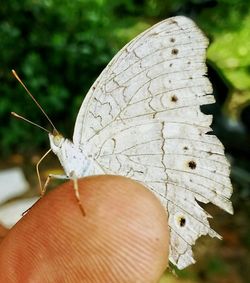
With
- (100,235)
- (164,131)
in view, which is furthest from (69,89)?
(100,235)

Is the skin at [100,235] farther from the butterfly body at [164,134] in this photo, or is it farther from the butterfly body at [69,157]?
the butterfly body at [164,134]

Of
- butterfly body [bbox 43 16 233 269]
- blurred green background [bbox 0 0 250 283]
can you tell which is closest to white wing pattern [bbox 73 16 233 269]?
butterfly body [bbox 43 16 233 269]

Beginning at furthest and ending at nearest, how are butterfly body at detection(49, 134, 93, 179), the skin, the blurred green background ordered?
the blurred green background < butterfly body at detection(49, 134, 93, 179) < the skin

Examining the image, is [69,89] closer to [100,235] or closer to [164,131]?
[164,131]

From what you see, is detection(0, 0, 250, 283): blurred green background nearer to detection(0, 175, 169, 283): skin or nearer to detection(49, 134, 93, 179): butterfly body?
detection(49, 134, 93, 179): butterfly body

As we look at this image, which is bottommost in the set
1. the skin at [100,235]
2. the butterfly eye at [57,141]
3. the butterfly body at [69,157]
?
the skin at [100,235]

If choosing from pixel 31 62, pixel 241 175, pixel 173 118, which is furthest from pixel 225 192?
pixel 31 62

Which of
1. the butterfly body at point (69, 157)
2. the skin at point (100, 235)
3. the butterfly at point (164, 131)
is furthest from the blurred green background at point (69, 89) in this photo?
the skin at point (100, 235)

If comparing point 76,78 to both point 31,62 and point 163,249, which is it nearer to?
point 31,62
